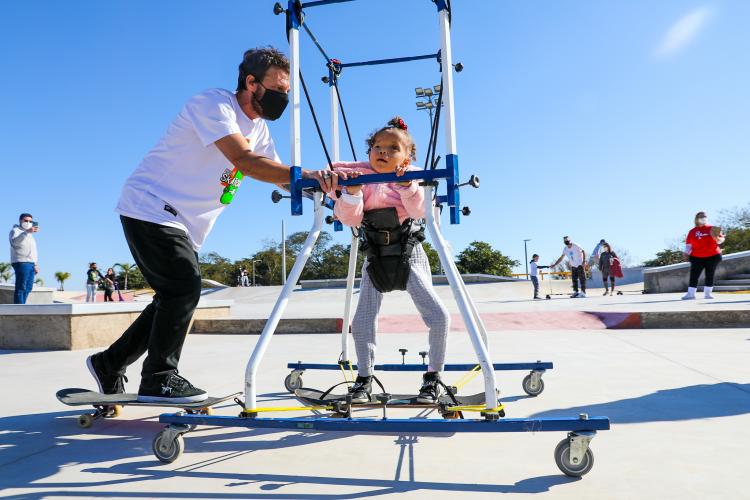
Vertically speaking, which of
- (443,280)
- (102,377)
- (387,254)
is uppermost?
(387,254)

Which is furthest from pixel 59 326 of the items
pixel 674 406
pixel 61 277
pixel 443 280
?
Result: pixel 61 277

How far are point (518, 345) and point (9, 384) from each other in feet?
15.3

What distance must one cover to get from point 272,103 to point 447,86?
0.95m

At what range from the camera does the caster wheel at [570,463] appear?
164 cm

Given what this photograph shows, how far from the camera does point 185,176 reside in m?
2.38

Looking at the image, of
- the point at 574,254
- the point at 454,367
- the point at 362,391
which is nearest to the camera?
the point at 362,391

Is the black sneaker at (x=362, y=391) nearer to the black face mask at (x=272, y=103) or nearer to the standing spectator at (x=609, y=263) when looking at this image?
the black face mask at (x=272, y=103)

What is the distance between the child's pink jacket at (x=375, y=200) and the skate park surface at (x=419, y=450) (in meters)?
1.08

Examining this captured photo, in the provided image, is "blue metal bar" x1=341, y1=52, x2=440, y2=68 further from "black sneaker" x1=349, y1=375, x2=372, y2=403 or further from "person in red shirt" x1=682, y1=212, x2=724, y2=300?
"person in red shirt" x1=682, y1=212, x2=724, y2=300

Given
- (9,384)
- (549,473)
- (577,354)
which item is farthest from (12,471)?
(577,354)

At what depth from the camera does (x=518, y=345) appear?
16.9 ft

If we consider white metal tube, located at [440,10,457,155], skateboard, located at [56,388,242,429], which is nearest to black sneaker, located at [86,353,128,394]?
skateboard, located at [56,388,242,429]

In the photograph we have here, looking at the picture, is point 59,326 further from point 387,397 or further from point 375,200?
point 387,397

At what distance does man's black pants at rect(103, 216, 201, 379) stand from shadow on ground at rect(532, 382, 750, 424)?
6.17ft
